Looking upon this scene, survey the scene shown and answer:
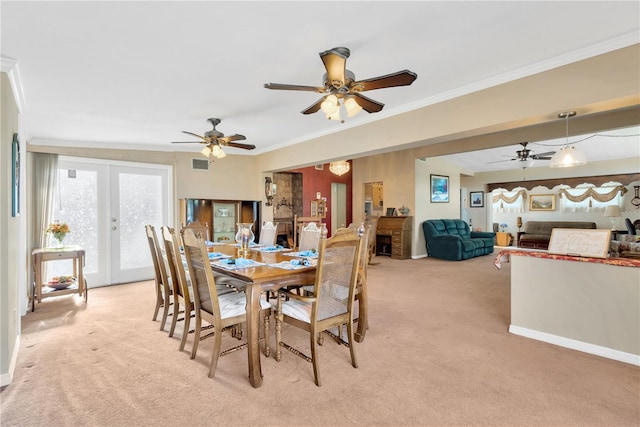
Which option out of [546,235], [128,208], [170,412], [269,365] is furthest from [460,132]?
[546,235]

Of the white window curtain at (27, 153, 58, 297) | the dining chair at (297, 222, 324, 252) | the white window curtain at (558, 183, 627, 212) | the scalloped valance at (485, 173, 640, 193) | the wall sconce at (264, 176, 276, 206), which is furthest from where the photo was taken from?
the white window curtain at (558, 183, 627, 212)

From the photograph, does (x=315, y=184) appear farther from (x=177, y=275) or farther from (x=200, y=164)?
(x=177, y=275)

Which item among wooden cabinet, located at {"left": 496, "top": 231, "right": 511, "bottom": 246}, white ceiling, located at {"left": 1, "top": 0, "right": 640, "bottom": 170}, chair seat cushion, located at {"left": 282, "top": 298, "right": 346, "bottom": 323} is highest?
white ceiling, located at {"left": 1, "top": 0, "right": 640, "bottom": 170}

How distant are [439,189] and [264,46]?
24.1 feet

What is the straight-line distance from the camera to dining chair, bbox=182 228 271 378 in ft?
7.56

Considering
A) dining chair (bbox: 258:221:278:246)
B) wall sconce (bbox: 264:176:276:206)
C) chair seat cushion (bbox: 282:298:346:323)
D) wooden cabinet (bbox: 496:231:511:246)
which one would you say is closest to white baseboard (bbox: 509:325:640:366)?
chair seat cushion (bbox: 282:298:346:323)

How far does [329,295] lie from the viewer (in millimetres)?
2334

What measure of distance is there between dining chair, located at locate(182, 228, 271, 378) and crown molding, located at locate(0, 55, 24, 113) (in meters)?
1.73

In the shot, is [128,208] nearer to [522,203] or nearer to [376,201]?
[376,201]

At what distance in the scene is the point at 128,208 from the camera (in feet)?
17.8

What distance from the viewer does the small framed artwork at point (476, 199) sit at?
1137 centimetres

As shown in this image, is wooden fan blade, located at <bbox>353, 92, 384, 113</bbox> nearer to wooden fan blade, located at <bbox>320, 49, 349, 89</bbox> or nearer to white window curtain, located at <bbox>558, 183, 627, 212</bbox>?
wooden fan blade, located at <bbox>320, 49, 349, 89</bbox>

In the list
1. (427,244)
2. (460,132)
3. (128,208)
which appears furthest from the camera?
(427,244)

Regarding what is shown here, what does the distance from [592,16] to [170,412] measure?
371 centimetres
